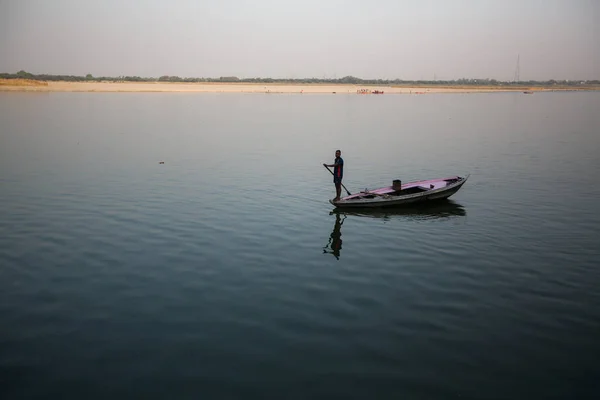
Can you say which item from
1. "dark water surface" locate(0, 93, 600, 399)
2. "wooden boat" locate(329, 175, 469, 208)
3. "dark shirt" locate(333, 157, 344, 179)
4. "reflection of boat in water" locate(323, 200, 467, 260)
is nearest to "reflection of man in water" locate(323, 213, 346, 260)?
"reflection of boat in water" locate(323, 200, 467, 260)

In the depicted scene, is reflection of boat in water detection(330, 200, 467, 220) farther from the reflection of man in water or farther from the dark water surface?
the reflection of man in water

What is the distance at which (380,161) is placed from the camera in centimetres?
3353

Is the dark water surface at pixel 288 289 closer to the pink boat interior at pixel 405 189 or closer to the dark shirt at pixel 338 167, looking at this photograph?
the pink boat interior at pixel 405 189

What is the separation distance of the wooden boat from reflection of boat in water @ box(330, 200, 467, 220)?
21cm

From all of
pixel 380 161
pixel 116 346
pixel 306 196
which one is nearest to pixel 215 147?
pixel 380 161

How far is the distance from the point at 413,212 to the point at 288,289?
31.0 ft

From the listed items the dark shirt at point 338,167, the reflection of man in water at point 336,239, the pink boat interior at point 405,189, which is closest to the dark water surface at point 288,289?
the reflection of man in water at point 336,239

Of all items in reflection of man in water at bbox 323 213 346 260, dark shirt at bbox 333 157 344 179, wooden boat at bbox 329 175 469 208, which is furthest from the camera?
dark shirt at bbox 333 157 344 179

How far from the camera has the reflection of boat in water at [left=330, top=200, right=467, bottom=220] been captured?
19.8 m

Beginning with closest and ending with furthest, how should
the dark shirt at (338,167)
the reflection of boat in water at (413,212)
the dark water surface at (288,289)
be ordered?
the dark water surface at (288,289) → the reflection of boat in water at (413,212) → the dark shirt at (338,167)

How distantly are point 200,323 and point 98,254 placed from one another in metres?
5.47

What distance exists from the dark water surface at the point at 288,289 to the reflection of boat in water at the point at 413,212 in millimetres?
148

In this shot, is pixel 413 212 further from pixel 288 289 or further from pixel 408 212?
pixel 288 289

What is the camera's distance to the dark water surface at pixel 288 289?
896cm
